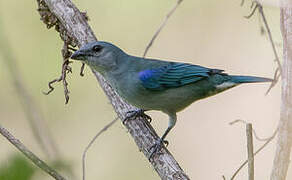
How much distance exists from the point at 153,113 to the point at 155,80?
2.82 metres

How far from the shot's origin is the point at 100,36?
7.68m

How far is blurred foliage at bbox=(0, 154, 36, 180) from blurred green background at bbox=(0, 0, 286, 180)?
4783mm

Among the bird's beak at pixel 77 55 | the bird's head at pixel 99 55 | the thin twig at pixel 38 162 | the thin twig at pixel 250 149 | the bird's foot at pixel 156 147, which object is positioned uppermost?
the bird's beak at pixel 77 55

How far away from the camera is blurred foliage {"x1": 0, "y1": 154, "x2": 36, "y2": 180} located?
1600mm

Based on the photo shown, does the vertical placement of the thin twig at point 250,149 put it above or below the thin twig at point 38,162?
below

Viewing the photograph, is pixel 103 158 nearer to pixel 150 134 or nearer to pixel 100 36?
pixel 100 36

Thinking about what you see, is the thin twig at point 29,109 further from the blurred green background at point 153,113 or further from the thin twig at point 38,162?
the blurred green background at point 153,113

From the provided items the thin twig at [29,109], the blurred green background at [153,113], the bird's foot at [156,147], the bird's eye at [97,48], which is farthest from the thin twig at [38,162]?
the blurred green background at [153,113]

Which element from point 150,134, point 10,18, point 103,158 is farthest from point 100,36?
point 150,134

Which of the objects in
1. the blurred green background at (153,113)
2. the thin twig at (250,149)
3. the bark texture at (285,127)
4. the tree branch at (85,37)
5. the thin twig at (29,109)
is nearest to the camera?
the bark texture at (285,127)

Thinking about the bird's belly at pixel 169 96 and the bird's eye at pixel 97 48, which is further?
the bird's belly at pixel 169 96

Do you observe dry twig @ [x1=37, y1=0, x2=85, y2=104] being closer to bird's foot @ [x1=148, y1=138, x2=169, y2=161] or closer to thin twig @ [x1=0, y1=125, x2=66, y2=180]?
bird's foot @ [x1=148, y1=138, x2=169, y2=161]

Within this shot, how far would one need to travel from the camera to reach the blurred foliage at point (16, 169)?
5.25 ft

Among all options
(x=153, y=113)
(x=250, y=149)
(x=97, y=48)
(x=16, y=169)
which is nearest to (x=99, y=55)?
(x=97, y=48)
